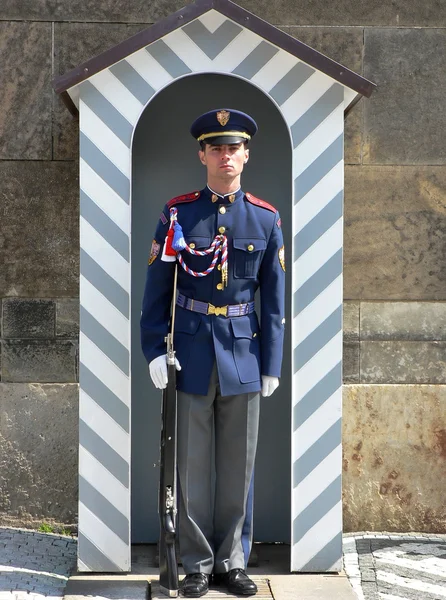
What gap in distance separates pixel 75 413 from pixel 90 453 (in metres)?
0.85

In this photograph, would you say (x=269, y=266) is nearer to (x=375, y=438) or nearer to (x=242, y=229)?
(x=242, y=229)

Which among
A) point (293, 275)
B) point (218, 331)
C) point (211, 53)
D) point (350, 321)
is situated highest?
point (211, 53)

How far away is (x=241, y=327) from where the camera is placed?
4152 millimetres

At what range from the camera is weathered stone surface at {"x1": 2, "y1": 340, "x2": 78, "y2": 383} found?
17.1ft

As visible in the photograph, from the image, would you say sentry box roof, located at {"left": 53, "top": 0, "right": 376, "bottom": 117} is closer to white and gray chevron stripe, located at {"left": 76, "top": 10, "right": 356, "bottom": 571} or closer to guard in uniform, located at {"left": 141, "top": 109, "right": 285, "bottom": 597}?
white and gray chevron stripe, located at {"left": 76, "top": 10, "right": 356, "bottom": 571}

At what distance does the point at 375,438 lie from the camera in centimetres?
527

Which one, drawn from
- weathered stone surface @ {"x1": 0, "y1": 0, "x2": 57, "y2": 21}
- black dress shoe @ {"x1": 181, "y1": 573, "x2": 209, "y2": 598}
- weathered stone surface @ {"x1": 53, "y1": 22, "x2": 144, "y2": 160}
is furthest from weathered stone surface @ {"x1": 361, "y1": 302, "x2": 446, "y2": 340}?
weathered stone surface @ {"x1": 0, "y1": 0, "x2": 57, "y2": 21}

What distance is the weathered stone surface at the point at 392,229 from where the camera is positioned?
527cm

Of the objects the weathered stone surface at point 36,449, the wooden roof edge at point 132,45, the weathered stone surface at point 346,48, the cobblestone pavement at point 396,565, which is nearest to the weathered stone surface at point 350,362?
the cobblestone pavement at point 396,565

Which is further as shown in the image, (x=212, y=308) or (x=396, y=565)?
(x=396, y=565)

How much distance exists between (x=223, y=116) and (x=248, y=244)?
0.52m

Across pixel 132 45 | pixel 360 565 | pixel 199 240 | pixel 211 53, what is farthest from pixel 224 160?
pixel 360 565

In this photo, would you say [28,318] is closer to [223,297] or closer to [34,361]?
[34,361]

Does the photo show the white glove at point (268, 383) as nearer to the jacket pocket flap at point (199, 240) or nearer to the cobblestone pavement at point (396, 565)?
the jacket pocket flap at point (199, 240)
